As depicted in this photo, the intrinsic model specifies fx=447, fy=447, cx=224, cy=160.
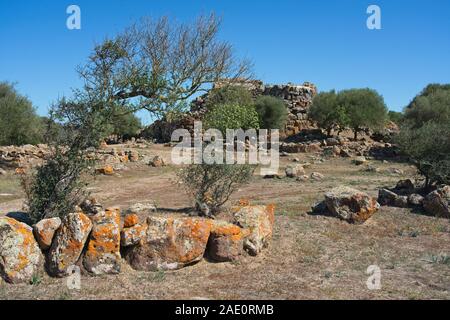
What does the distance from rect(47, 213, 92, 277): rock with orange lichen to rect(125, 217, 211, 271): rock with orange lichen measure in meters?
0.81

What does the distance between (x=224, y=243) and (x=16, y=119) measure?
69.5 ft

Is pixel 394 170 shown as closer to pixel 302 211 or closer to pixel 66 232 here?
pixel 302 211

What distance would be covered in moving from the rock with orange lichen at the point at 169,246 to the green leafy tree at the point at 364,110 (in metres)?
34.6

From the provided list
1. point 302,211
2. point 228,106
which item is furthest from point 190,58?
point 302,211

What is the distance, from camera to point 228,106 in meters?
10.5

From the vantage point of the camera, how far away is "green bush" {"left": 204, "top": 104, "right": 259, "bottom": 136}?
10.2 metres

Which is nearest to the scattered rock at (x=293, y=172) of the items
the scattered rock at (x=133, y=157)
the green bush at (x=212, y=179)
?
the green bush at (x=212, y=179)

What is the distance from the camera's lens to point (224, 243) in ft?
25.5

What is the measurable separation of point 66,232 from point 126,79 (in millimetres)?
3891

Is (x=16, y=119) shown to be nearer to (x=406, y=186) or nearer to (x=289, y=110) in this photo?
(x=406, y=186)

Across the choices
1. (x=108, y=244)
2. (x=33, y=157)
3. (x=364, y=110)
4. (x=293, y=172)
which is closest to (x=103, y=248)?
(x=108, y=244)

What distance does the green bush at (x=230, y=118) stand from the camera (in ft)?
33.6
